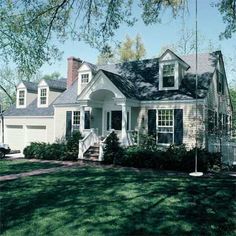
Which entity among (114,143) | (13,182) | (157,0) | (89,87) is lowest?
(13,182)

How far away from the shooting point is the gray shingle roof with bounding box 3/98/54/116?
2706 centimetres

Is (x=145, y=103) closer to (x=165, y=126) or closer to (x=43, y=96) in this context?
(x=165, y=126)

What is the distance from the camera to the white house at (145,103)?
1930 centimetres

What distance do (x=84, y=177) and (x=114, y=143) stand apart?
19.5 feet

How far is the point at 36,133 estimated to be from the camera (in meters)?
27.7

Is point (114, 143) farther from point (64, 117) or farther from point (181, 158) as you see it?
point (64, 117)

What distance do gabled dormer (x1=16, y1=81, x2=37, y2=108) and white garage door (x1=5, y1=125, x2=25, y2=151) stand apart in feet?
7.33

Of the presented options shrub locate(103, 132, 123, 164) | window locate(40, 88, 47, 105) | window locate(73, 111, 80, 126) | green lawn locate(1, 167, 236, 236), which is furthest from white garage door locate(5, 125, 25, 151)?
green lawn locate(1, 167, 236, 236)

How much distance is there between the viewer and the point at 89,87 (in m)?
21.3

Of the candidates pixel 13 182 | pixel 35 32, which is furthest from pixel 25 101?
pixel 13 182

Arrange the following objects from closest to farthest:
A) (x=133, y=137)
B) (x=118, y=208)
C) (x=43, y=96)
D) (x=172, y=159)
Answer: (x=118, y=208) < (x=172, y=159) < (x=133, y=137) < (x=43, y=96)

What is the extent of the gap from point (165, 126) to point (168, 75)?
3.63 meters

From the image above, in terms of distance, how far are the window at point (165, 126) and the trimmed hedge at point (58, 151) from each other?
5.47 meters

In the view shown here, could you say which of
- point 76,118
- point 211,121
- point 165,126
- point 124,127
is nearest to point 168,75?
point 165,126
